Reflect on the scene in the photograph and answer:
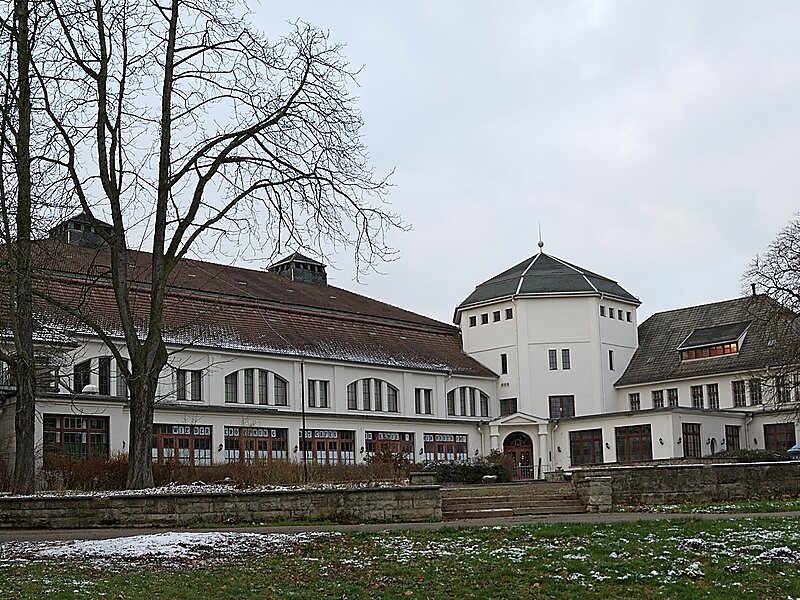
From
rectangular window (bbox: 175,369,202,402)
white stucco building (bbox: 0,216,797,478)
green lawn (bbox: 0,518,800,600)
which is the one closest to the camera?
green lawn (bbox: 0,518,800,600)

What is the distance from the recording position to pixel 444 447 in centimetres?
5569

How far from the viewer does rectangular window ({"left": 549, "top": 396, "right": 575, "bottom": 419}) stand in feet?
194

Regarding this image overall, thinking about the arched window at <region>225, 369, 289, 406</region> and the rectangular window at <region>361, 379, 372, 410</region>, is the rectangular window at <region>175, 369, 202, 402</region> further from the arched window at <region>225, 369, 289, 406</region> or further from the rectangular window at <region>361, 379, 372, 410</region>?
the rectangular window at <region>361, 379, 372, 410</region>

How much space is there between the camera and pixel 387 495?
20.7 metres

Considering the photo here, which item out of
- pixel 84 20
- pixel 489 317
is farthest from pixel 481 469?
pixel 84 20

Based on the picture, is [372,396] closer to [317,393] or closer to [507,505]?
[317,393]

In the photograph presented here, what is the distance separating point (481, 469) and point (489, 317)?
2016cm

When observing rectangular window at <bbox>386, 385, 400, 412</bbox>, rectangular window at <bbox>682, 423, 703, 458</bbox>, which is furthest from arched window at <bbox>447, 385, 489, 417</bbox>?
rectangular window at <bbox>682, 423, 703, 458</bbox>

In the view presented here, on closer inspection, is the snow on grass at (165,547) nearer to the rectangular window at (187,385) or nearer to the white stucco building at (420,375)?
the white stucco building at (420,375)

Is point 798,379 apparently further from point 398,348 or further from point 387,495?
point 387,495

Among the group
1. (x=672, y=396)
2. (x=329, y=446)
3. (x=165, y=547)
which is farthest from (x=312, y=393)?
(x=165, y=547)

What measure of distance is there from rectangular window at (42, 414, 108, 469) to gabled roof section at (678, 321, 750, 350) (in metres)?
32.6

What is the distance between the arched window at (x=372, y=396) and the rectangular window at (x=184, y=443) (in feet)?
28.4

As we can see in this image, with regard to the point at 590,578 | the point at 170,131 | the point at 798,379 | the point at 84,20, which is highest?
the point at 84,20
